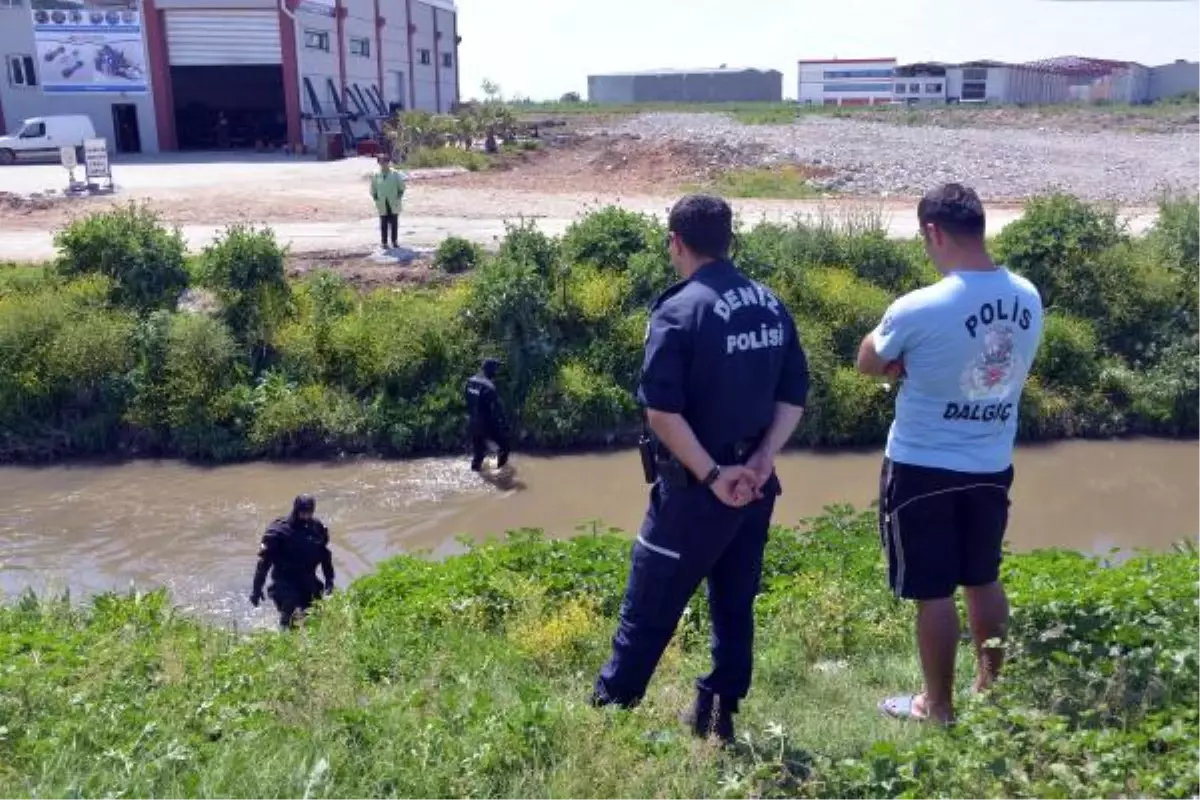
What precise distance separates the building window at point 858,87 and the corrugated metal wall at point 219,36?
193 feet

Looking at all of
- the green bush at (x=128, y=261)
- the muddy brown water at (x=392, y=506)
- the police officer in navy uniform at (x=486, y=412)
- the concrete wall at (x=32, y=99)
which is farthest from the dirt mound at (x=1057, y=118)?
the police officer in navy uniform at (x=486, y=412)

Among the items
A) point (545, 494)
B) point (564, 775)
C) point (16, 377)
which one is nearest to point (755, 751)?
point (564, 775)

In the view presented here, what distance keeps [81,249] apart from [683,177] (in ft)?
64.8

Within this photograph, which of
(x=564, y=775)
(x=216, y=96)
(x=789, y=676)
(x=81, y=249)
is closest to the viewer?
(x=564, y=775)

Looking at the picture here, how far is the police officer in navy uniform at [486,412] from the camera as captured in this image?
37.6ft

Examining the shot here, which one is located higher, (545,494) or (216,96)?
(216,96)

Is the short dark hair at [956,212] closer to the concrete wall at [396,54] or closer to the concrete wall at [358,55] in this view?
the concrete wall at [358,55]

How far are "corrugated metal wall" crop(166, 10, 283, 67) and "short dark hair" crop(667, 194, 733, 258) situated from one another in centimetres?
4088

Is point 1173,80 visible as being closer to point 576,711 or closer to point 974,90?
point 974,90

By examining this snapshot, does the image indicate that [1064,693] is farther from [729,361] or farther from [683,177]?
[683,177]

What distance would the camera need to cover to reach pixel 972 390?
13.2ft

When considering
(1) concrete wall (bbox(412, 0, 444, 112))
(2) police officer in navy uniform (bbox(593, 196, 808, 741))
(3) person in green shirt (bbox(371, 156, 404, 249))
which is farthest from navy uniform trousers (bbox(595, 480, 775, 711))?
(1) concrete wall (bbox(412, 0, 444, 112))

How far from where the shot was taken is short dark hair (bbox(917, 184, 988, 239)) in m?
3.97

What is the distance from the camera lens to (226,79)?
45.3 metres
